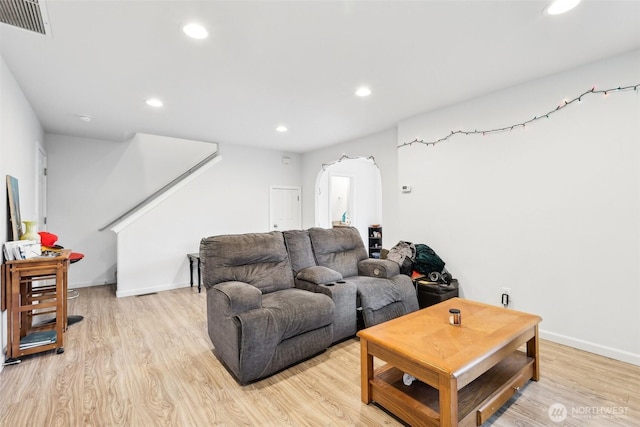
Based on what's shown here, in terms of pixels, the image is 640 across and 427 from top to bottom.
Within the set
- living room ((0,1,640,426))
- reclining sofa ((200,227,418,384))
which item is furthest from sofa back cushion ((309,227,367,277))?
living room ((0,1,640,426))

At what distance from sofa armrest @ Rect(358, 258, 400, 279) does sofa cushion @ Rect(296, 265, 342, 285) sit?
51 cm

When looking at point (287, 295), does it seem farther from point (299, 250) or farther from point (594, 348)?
point (594, 348)

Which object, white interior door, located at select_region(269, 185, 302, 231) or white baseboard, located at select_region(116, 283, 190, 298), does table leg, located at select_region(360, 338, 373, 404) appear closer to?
white baseboard, located at select_region(116, 283, 190, 298)

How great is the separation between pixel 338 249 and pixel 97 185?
4.54 m

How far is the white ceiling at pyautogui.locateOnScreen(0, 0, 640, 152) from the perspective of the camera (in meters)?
1.91

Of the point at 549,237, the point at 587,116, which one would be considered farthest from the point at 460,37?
the point at 549,237

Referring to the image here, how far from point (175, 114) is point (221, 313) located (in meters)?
2.87

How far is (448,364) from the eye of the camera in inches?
58.2

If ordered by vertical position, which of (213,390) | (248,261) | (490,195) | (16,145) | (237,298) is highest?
(16,145)

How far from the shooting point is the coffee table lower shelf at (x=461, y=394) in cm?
159

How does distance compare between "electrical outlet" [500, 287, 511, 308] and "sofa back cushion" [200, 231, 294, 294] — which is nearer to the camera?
"sofa back cushion" [200, 231, 294, 294]

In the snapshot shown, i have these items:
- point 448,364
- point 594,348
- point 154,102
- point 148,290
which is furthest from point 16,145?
point 594,348

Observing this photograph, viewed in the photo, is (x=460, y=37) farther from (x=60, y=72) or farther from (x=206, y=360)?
(x=60, y=72)

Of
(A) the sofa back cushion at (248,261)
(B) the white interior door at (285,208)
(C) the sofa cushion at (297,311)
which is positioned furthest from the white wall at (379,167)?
(C) the sofa cushion at (297,311)
